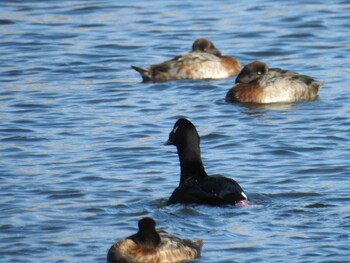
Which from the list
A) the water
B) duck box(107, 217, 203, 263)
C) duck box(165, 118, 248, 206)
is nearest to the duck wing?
duck box(165, 118, 248, 206)

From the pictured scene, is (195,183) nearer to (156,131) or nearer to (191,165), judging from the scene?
(191,165)

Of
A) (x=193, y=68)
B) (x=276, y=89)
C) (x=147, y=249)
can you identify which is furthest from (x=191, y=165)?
(x=193, y=68)

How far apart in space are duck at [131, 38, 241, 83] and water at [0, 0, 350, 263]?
294 mm

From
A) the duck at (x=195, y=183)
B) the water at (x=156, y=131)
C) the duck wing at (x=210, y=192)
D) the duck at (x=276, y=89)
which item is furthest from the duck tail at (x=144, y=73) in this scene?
the duck wing at (x=210, y=192)

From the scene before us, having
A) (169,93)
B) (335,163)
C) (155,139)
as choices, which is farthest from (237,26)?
(335,163)

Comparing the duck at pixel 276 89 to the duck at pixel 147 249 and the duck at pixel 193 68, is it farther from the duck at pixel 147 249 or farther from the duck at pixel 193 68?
the duck at pixel 147 249

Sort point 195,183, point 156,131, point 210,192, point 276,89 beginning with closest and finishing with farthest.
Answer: point 210,192 < point 195,183 < point 156,131 < point 276,89

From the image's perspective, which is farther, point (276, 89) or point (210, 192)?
point (276, 89)

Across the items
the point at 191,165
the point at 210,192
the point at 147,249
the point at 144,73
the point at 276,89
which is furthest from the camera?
the point at 144,73

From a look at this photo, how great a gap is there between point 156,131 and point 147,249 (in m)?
6.32

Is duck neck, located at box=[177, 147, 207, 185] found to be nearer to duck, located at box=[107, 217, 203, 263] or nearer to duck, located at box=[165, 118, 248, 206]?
duck, located at box=[165, 118, 248, 206]

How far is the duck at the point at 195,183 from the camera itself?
43.7ft

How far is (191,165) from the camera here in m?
14.1

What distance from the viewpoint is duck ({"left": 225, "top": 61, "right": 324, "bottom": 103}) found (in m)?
19.3
